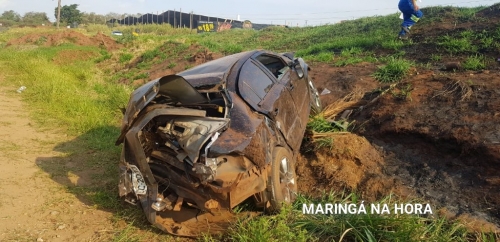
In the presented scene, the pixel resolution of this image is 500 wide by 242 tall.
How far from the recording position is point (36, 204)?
15.0 ft

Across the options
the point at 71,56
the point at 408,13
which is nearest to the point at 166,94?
the point at 408,13

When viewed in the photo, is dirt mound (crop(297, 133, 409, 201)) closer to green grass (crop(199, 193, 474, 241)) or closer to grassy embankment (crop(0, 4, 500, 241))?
grassy embankment (crop(0, 4, 500, 241))

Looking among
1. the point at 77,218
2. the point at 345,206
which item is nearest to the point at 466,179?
the point at 345,206

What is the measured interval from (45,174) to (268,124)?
11.4ft

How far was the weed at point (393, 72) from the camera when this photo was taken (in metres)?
7.92

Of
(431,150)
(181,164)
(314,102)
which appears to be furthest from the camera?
(314,102)

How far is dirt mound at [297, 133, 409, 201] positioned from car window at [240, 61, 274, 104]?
1.20 meters

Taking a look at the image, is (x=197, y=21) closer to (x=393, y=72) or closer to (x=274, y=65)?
(x=393, y=72)

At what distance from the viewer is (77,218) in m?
4.26

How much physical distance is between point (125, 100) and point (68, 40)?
1806cm

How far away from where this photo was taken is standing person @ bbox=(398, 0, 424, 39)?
10.6 m

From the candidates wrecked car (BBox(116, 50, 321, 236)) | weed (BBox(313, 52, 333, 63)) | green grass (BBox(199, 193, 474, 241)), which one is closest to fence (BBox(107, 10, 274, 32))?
weed (BBox(313, 52, 333, 63))

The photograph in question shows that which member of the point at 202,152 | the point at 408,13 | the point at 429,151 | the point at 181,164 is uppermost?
the point at 408,13

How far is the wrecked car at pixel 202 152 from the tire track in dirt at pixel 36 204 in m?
0.72
